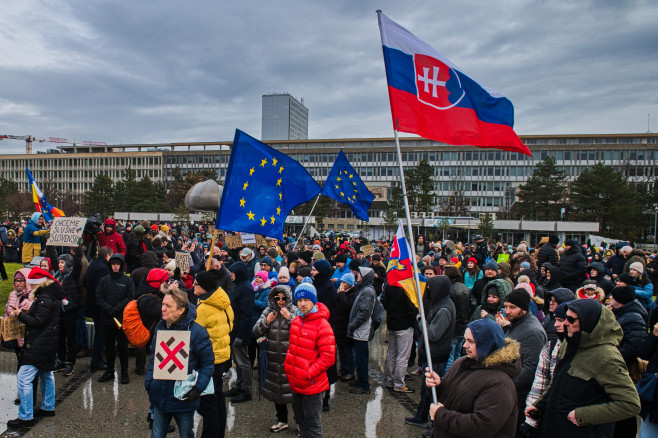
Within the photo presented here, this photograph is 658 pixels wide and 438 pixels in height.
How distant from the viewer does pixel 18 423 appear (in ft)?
16.9

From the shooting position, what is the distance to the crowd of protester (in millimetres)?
3117

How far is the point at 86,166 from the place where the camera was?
110 meters

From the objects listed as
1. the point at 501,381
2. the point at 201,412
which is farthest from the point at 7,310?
the point at 501,381

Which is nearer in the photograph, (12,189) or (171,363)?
(171,363)

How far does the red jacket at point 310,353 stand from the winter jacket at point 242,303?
1.74 metres

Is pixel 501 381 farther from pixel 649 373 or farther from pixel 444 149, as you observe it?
pixel 444 149

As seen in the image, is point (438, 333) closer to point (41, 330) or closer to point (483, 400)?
point (483, 400)

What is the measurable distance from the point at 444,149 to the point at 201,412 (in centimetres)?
9119

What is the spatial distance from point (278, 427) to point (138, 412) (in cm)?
182

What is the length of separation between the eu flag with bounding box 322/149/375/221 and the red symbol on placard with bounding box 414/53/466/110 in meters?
5.90

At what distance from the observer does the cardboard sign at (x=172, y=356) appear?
387cm

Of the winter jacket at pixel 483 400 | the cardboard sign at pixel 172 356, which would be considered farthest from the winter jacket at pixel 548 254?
the cardboard sign at pixel 172 356

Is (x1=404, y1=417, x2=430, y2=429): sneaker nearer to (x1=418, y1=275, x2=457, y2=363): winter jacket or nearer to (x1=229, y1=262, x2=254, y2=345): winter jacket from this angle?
(x1=418, y1=275, x2=457, y2=363): winter jacket

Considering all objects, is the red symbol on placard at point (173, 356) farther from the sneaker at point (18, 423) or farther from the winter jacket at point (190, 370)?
the sneaker at point (18, 423)
